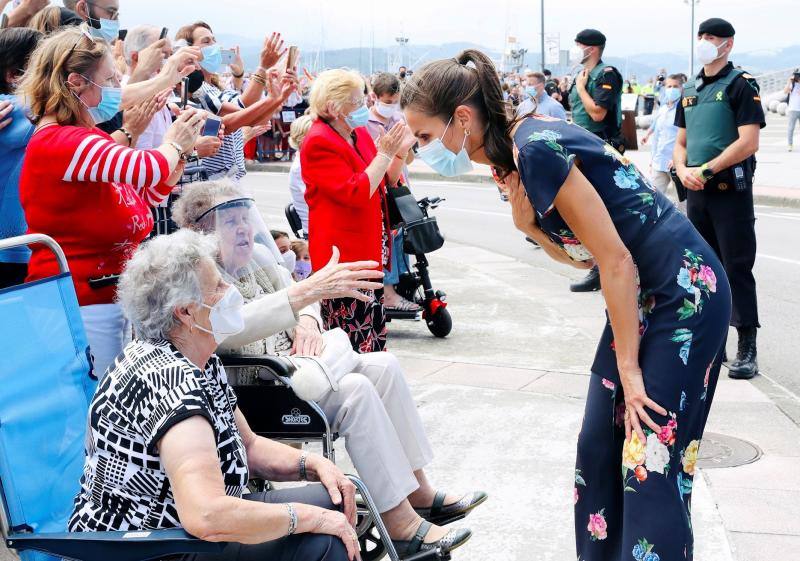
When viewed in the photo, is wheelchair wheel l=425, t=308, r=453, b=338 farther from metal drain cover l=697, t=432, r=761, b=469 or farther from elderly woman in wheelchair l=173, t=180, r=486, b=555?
elderly woman in wheelchair l=173, t=180, r=486, b=555

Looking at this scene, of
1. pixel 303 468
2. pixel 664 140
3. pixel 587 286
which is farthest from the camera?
pixel 664 140

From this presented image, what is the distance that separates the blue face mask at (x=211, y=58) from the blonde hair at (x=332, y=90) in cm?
109

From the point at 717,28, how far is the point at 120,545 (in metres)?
5.03

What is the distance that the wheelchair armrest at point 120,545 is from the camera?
2.45 m

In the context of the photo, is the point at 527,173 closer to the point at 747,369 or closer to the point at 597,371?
the point at 597,371

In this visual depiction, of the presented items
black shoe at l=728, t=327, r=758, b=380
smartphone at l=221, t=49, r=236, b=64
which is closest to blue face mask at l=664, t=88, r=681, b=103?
black shoe at l=728, t=327, r=758, b=380

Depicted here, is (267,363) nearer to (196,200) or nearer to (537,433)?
(196,200)

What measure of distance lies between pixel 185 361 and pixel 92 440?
320 millimetres

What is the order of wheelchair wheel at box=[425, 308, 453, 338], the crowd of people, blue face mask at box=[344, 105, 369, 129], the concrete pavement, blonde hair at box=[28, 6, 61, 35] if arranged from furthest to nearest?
the concrete pavement, wheelchair wheel at box=[425, 308, 453, 338], blue face mask at box=[344, 105, 369, 129], blonde hair at box=[28, 6, 61, 35], the crowd of people

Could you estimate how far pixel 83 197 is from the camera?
3641 millimetres

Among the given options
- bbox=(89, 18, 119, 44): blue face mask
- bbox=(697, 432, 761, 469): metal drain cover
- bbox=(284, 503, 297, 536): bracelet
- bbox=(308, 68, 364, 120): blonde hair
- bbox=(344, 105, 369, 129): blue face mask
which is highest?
bbox=(89, 18, 119, 44): blue face mask

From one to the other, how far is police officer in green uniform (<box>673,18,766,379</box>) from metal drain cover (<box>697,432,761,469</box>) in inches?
44.7

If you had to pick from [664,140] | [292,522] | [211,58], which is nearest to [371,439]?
[292,522]

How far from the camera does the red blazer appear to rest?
5160mm
